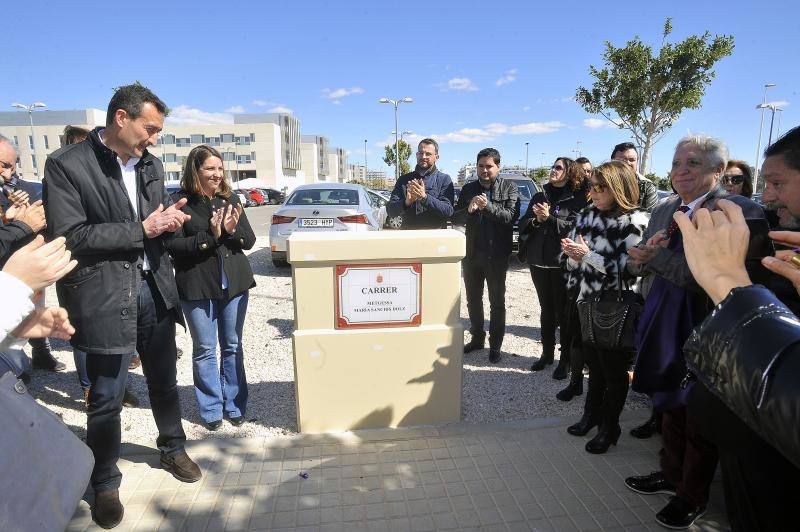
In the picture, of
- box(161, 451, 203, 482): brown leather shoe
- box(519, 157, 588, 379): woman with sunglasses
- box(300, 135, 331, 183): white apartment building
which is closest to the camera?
box(161, 451, 203, 482): brown leather shoe

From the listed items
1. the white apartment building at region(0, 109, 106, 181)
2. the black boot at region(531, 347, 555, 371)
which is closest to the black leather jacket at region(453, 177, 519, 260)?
the black boot at region(531, 347, 555, 371)

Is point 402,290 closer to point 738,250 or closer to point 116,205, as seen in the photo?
point 116,205

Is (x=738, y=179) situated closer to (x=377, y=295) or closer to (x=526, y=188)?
(x=377, y=295)

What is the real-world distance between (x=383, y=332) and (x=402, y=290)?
1.04 feet

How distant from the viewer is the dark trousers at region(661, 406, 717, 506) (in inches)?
92.0

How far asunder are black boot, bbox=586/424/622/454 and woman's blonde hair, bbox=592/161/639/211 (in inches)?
58.2

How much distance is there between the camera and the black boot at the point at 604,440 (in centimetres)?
300

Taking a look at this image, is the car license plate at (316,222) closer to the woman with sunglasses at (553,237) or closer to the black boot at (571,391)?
the woman with sunglasses at (553,237)

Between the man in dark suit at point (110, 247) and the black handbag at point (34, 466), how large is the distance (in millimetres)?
1094

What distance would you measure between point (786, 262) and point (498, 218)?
330 cm

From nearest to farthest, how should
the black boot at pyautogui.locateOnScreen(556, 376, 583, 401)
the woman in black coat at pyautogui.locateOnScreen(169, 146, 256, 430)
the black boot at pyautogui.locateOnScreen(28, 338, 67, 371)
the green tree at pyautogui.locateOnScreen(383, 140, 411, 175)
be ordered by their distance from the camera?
the woman in black coat at pyautogui.locateOnScreen(169, 146, 256, 430) → the black boot at pyautogui.locateOnScreen(556, 376, 583, 401) → the black boot at pyautogui.locateOnScreen(28, 338, 67, 371) → the green tree at pyautogui.locateOnScreen(383, 140, 411, 175)

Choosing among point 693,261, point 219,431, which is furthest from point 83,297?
point 693,261

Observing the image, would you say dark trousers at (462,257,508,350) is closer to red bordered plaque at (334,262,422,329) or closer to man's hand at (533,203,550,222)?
man's hand at (533,203,550,222)

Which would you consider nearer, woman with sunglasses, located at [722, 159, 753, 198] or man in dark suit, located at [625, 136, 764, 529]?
man in dark suit, located at [625, 136, 764, 529]
